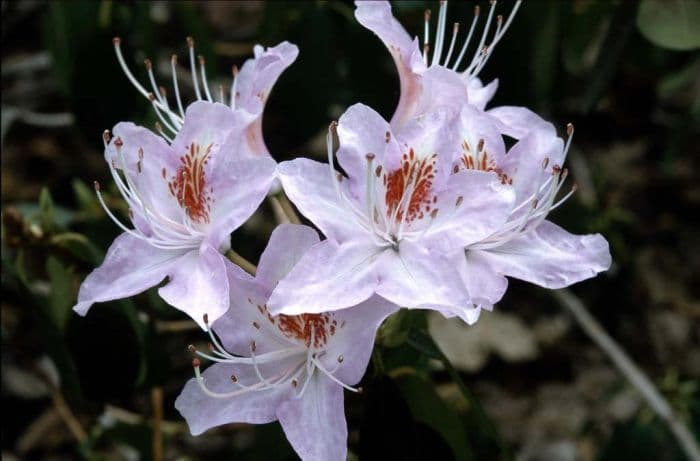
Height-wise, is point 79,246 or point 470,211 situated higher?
point 470,211

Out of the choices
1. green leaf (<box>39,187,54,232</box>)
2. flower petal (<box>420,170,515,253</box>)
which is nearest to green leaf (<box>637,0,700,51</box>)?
flower petal (<box>420,170,515,253</box>)

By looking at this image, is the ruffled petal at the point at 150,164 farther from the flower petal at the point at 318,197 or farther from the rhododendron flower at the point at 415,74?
the rhododendron flower at the point at 415,74

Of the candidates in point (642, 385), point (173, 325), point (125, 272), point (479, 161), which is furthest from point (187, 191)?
point (642, 385)

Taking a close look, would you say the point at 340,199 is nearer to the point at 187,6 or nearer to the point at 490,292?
the point at 490,292

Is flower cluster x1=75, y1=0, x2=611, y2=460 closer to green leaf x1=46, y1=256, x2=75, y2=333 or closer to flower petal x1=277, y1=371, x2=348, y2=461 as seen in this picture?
flower petal x1=277, y1=371, x2=348, y2=461

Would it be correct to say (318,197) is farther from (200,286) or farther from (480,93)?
(480,93)
